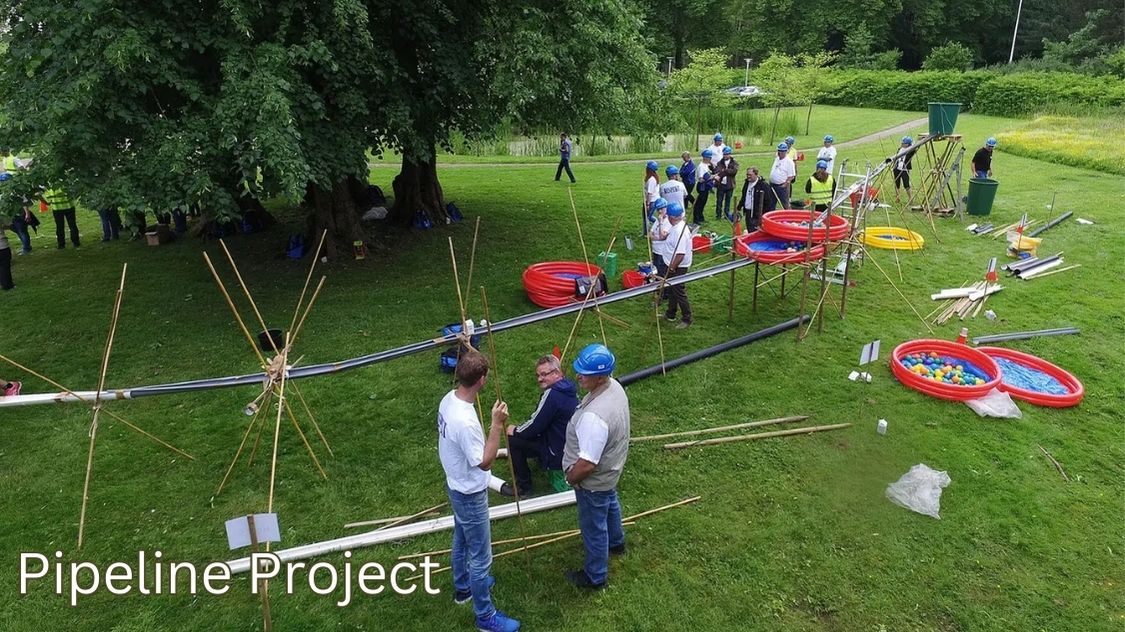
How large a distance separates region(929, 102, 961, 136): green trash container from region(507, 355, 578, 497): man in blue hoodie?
1301 cm

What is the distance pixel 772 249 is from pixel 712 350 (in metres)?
2.29

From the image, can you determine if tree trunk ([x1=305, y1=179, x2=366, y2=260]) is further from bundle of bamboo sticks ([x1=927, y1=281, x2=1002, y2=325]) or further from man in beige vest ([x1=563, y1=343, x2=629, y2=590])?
bundle of bamboo sticks ([x1=927, y1=281, x2=1002, y2=325])

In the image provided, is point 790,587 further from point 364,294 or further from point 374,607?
point 364,294

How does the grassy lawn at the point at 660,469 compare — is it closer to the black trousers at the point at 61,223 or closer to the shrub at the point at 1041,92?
the black trousers at the point at 61,223

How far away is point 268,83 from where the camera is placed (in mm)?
8602

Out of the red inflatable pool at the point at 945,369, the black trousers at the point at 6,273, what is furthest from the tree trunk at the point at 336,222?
the red inflatable pool at the point at 945,369

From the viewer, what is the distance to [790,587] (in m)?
5.39

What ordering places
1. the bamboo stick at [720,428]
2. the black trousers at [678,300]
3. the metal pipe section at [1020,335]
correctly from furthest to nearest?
the black trousers at [678,300] < the metal pipe section at [1020,335] < the bamboo stick at [720,428]

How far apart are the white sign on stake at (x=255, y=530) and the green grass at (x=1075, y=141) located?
83.4 feet

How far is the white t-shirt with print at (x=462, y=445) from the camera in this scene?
14.5 feet

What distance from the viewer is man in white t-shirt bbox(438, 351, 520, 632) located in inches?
174

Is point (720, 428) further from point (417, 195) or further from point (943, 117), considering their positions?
point (943, 117)

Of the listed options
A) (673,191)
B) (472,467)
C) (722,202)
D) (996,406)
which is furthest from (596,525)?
(722,202)

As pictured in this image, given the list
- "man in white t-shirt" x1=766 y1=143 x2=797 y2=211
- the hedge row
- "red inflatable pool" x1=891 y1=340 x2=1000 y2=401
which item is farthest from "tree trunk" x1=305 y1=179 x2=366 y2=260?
the hedge row
